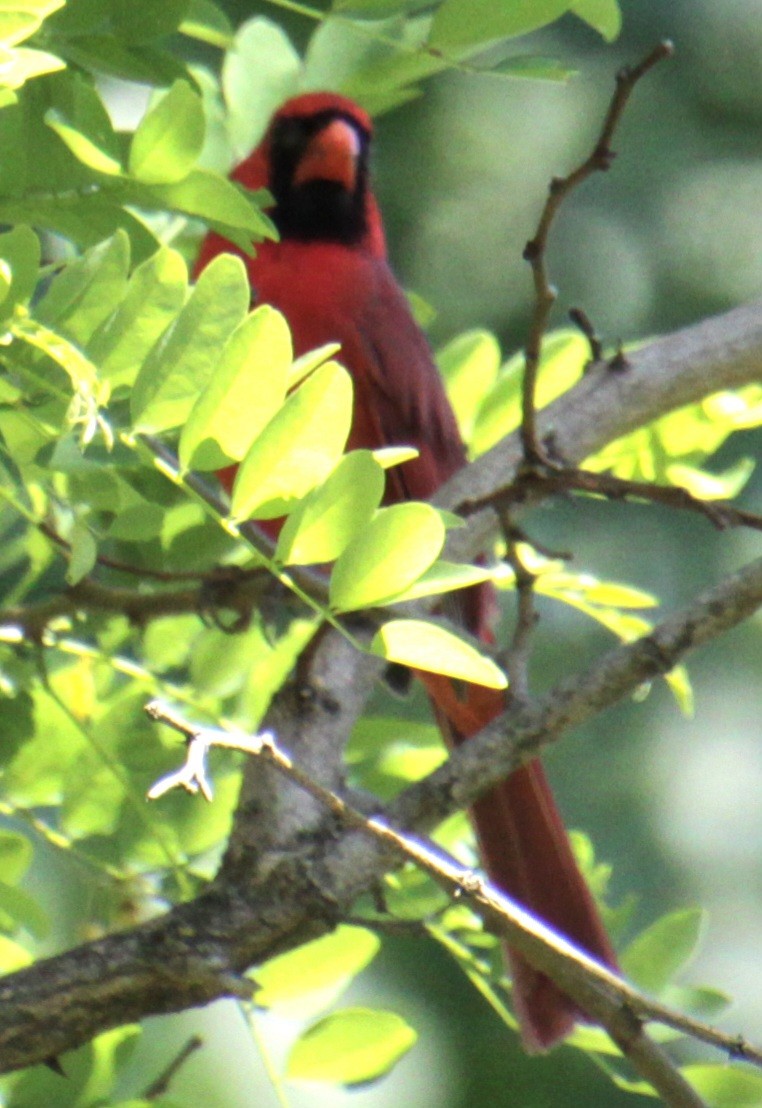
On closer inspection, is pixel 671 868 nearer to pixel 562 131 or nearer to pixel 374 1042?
pixel 562 131

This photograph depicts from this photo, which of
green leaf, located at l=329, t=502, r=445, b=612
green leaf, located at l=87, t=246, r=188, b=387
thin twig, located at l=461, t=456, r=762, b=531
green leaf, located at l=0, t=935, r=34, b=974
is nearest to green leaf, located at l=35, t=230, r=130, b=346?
green leaf, located at l=87, t=246, r=188, b=387

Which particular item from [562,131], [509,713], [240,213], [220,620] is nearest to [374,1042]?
[509,713]

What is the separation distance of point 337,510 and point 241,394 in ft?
0.33

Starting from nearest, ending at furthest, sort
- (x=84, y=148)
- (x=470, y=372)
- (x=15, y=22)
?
(x=15, y=22) < (x=84, y=148) < (x=470, y=372)

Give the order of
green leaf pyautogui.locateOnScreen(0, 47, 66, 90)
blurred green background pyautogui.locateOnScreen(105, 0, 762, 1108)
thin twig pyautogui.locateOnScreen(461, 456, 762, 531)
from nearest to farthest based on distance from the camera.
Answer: green leaf pyautogui.locateOnScreen(0, 47, 66, 90)
thin twig pyautogui.locateOnScreen(461, 456, 762, 531)
blurred green background pyautogui.locateOnScreen(105, 0, 762, 1108)

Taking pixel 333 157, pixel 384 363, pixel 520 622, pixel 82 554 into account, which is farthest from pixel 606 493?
pixel 333 157

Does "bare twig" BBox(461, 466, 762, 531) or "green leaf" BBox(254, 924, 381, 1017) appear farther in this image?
"green leaf" BBox(254, 924, 381, 1017)

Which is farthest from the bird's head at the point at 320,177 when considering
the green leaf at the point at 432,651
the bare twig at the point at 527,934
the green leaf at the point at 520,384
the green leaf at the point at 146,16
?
the green leaf at the point at 432,651

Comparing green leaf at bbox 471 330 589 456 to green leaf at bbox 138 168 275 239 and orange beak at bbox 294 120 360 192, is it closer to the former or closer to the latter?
orange beak at bbox 294 120 360 192

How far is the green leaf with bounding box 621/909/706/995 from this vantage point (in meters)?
1.75

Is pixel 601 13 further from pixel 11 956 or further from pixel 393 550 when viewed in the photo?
pixel 11 956

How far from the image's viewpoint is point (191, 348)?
115cm

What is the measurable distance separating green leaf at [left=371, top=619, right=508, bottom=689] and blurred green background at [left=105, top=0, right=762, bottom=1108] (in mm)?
2237

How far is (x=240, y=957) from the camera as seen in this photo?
1.51 m
